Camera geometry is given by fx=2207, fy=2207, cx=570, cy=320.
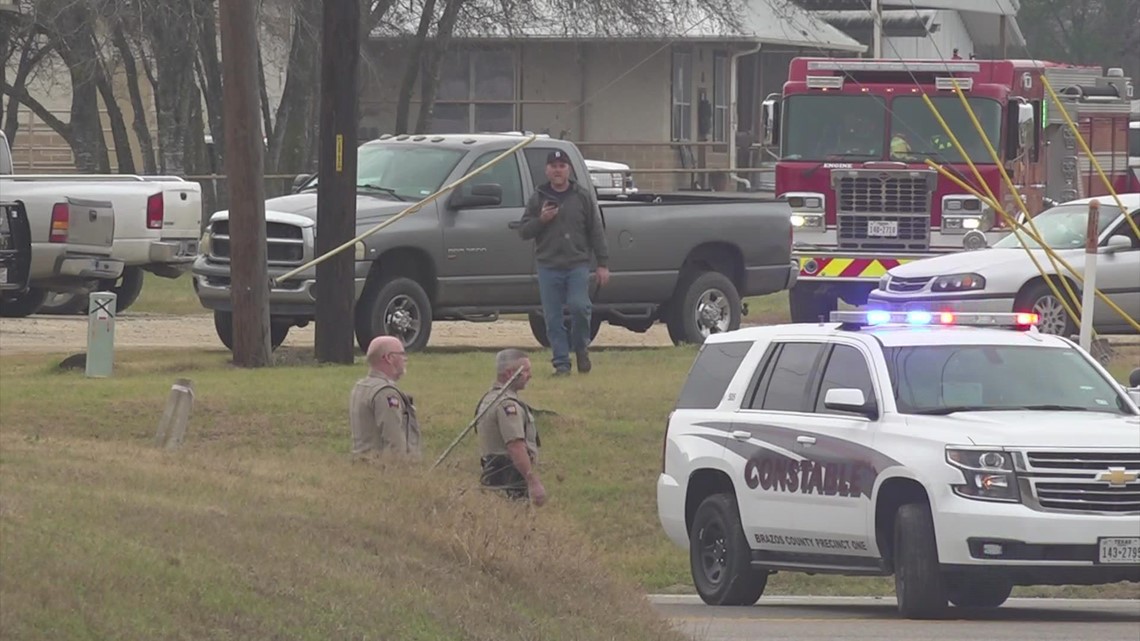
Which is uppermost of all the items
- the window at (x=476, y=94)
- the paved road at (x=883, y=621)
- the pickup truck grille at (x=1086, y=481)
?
the window at (x=476, y=94)

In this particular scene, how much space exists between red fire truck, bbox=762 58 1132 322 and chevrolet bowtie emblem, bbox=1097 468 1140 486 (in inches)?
526

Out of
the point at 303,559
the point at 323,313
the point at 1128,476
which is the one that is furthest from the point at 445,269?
the point at 303,559

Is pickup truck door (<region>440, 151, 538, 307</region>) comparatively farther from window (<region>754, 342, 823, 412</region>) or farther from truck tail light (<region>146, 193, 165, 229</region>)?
window (<region>754, 342, 823, 412</region>)

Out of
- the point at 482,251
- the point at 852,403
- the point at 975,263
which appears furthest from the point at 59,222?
the point at 852,403

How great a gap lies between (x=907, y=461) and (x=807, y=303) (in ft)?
47.9

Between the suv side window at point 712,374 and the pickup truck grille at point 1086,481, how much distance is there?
7.75 ft

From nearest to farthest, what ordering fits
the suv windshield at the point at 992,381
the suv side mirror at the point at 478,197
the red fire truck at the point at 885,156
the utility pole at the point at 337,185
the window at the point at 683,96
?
1. the suv windshield at the point at 992,381
2. the utility pole at the point at 337,185
3. the suv side mirror at the point at 478,197
4. the red fire truck at the point at 885,156
5. the window at the point at 683,96

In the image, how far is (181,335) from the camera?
2289 centimetres

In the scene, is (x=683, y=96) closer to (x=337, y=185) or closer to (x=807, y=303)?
(x=807, y=303)

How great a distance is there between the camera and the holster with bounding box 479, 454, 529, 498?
12617 mm

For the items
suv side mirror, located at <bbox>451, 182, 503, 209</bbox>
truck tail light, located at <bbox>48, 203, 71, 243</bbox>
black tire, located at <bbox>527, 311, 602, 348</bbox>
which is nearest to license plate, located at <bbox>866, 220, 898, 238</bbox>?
black tire, located at <bbox>527, 311, 602, 348</bbox>

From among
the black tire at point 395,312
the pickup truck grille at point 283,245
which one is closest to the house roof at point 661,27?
the black tire at point 395,312

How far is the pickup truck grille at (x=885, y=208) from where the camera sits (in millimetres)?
24859

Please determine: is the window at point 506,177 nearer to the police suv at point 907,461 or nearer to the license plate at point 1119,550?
the police suv at point 907,461
